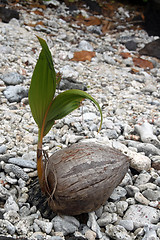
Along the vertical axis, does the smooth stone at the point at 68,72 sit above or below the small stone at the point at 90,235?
below

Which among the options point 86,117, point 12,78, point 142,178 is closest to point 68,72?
point 12,78

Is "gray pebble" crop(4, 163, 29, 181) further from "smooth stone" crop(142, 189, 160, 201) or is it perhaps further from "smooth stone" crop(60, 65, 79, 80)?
"smooth stone" crop(60, 65, 79, 80)

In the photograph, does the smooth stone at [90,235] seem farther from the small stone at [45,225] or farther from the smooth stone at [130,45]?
the smooth stone at [130,45]

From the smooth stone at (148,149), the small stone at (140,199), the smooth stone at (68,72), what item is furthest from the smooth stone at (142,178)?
the smooth stone at (68,72)

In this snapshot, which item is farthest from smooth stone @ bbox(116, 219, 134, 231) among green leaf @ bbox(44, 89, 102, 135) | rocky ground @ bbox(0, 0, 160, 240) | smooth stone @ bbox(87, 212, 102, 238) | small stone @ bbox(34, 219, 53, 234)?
green leaf @ bbox(44, 89, 102, 135)

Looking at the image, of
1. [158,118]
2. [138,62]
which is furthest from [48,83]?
[138,62]

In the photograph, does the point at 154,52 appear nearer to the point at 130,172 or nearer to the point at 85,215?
the point at 130,172
